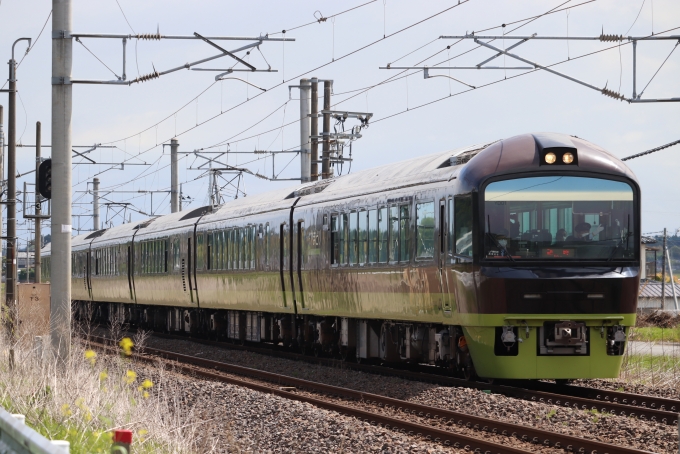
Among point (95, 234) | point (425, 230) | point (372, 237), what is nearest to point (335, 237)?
point (372, 237)

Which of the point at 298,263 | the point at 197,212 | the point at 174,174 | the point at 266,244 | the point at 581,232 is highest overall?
the point at 174,174

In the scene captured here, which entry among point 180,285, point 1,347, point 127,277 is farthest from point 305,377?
point 127,277

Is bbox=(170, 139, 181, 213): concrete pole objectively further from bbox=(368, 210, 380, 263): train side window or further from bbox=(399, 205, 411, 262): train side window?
bbox=(399, 205, 411, 262): train side window

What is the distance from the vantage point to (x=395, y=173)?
17219mm

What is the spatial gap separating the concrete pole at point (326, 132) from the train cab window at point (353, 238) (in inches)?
434

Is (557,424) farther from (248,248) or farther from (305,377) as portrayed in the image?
(248,248)

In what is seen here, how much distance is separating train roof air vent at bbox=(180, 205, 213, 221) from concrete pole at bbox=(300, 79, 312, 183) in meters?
2.60

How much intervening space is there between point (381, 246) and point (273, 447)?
673cm

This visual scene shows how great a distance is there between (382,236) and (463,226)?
312 cm

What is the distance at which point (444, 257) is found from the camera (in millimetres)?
14594

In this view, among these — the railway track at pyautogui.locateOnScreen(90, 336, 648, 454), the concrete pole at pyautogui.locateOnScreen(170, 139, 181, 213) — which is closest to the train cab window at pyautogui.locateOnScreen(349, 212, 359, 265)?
the railway track at pyautogui.locateOnScreen(90, 336, 648, 454)

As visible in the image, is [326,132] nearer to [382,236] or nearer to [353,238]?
[353,238]

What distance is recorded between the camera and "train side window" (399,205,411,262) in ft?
52.3

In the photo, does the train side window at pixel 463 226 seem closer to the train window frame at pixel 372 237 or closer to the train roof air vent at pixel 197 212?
the train window frame at pixel 372 237
